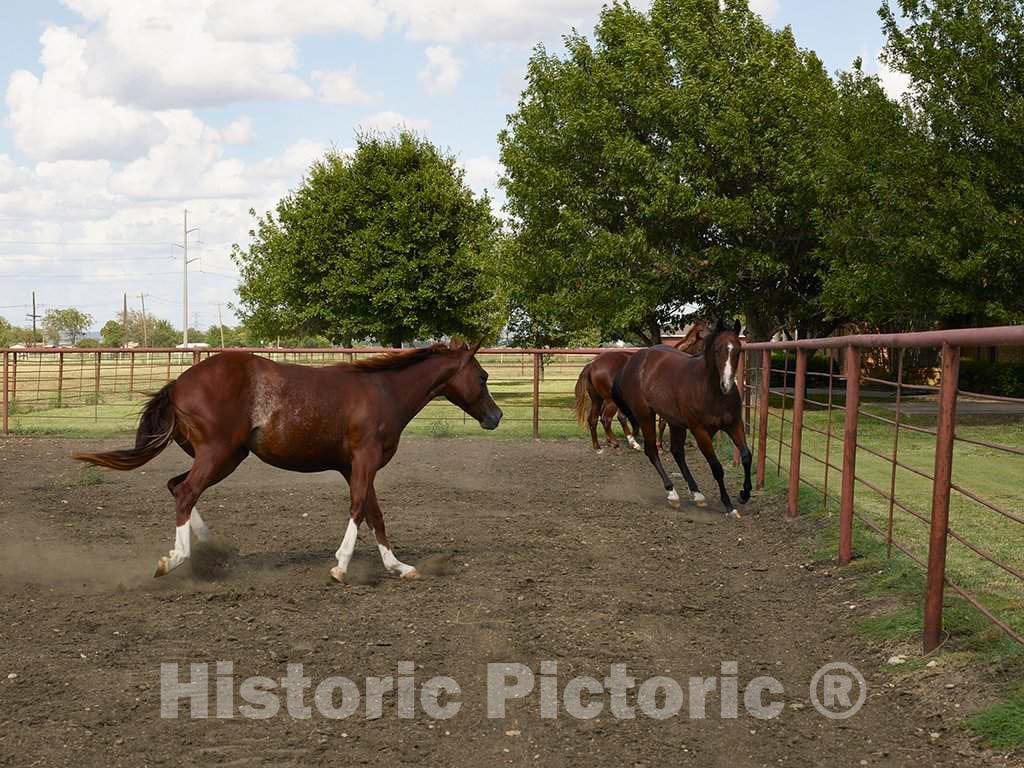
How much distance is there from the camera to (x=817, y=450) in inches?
686

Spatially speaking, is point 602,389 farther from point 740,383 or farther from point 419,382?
point 419,382

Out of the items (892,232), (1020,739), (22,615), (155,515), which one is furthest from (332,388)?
(892,232)

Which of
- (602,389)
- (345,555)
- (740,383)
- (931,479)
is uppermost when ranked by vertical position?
(740,383)

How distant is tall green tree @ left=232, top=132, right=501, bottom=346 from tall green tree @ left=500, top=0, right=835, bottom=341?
7425 mm

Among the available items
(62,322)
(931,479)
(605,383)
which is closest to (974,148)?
(605,383)

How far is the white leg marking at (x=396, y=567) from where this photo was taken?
712cm

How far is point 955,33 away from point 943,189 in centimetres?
305

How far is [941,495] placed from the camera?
509 centimetres

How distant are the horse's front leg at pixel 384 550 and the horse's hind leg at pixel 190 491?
0.99 metres

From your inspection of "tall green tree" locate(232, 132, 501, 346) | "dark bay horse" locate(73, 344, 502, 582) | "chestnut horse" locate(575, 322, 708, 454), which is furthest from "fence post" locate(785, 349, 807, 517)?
"tall green tree" locate(232, 132, 501, 346)

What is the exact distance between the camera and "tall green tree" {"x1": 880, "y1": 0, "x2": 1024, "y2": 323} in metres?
18.6

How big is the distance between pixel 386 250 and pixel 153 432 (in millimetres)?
27996

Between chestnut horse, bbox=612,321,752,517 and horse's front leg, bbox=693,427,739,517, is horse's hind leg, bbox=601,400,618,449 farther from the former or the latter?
horse's front leg, bbox=693,427,739,517

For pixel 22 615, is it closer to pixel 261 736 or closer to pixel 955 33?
pixel 261 736
